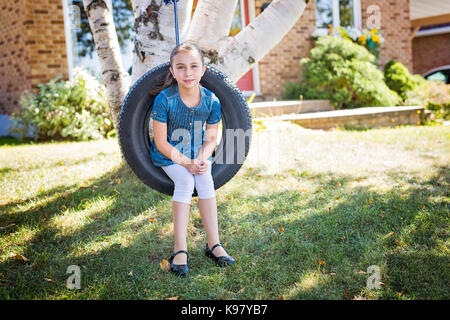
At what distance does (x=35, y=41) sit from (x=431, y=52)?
678 inches

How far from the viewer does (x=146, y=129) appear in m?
2.54

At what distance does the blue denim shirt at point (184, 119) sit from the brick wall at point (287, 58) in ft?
22.2

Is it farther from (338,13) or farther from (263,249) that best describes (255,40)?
(338,13)


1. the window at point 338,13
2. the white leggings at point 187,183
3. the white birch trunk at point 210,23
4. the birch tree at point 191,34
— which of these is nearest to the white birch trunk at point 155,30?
the birch tree at point 191,34

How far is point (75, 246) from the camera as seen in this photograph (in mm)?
2592

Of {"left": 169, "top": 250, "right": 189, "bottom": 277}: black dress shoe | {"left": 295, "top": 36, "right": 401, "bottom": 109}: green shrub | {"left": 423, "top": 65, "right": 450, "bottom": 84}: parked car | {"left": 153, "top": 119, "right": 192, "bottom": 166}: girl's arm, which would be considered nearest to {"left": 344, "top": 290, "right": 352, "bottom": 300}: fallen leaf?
{"left": 169, "top": 250, "right": 189, "bottom": 277}: black dress shoe

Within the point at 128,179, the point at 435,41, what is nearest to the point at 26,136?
the point at 128,179

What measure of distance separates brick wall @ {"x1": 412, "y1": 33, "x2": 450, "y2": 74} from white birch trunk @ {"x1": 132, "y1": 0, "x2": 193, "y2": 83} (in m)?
17.7

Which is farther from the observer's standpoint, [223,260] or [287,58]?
[287,58]

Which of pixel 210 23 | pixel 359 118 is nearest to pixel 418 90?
pixel 359 118

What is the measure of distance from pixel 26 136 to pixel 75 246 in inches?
228

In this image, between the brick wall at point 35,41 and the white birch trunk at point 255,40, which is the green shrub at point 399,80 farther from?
Answer: the brick wall at point 35,41

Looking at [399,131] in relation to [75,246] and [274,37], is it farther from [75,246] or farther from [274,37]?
[75,246]

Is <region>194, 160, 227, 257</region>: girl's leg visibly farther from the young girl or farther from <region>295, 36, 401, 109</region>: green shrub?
<region>295, 36, 401, 109</region>: green shrub
